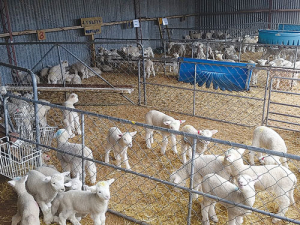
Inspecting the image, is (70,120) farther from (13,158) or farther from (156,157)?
(156,157)

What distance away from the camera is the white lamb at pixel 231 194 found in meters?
3.18

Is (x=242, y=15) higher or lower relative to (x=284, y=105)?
higher

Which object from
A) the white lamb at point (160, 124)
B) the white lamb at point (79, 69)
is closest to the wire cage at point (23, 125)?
the white lamb at point (160, 124)

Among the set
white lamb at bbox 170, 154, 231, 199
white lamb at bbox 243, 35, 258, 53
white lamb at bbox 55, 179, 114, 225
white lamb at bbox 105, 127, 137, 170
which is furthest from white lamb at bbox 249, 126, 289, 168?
white lamb at bbox 243, 35, 258, 53

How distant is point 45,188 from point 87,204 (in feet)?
1.95

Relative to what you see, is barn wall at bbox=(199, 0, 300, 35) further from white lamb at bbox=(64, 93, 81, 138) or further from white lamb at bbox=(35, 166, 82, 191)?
white lamb at bbox=(35, 166, 82, 191)

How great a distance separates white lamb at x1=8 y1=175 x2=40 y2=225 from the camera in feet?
10.7

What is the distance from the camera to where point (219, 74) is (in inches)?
294

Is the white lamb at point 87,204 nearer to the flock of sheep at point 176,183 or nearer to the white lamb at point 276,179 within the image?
the flock of sheep at point 176,183

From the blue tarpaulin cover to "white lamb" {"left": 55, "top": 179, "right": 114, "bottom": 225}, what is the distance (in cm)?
453

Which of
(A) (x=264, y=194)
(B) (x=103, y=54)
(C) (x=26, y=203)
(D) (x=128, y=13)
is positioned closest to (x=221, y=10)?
(D) (x=128, y=13)

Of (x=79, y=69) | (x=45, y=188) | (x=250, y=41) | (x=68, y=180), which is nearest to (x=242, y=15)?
(x=250, y=41)

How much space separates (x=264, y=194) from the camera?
4.32 meters

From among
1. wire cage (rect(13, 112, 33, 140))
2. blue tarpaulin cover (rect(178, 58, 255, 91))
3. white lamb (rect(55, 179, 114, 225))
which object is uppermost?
blue tarpaulin cover (rect(178, 58, 255, 91))
